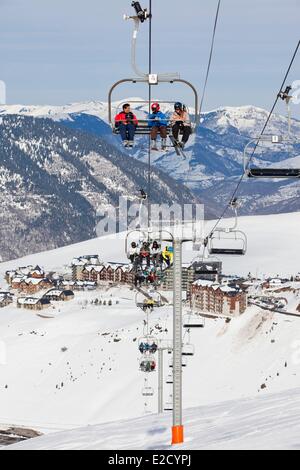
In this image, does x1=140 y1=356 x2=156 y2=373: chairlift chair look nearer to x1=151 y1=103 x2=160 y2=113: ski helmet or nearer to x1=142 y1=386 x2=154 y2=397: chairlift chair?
x1=142 y1=386 x2=154 y2=397: chairlift chair

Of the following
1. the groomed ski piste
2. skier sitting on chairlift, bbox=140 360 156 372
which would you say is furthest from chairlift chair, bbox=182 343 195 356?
the groomed ski piste

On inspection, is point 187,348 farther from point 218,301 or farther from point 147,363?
point 218,301

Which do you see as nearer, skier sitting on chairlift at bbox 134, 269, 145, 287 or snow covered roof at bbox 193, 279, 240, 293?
skier sitting on chairlift at bbox 134, 269, 145, 287

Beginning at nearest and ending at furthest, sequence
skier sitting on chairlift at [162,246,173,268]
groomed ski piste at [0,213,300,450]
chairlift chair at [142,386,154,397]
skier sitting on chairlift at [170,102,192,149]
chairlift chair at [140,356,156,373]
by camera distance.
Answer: skier sitting on chairlift at [170,102,192,149] → skier sitting on chairlift at [162,246,173,268] → chairlift chair at [140,356,156,373] → chairlift chair at [142,386,154,397] → groomed ski piste at [0,213,300,450]

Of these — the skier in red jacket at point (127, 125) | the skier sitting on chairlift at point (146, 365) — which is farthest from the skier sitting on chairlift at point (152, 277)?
the skier in red jacket at point (127, 125)

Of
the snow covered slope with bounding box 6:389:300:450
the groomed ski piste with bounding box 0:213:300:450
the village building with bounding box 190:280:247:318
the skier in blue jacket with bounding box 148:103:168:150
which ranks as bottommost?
the village building with bounding box 190:280:247:318

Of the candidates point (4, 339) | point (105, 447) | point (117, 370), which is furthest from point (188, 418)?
point (4, 339)

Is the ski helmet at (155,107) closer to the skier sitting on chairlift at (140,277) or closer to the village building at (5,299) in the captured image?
the skier sitting on chairlift at (140,277)
